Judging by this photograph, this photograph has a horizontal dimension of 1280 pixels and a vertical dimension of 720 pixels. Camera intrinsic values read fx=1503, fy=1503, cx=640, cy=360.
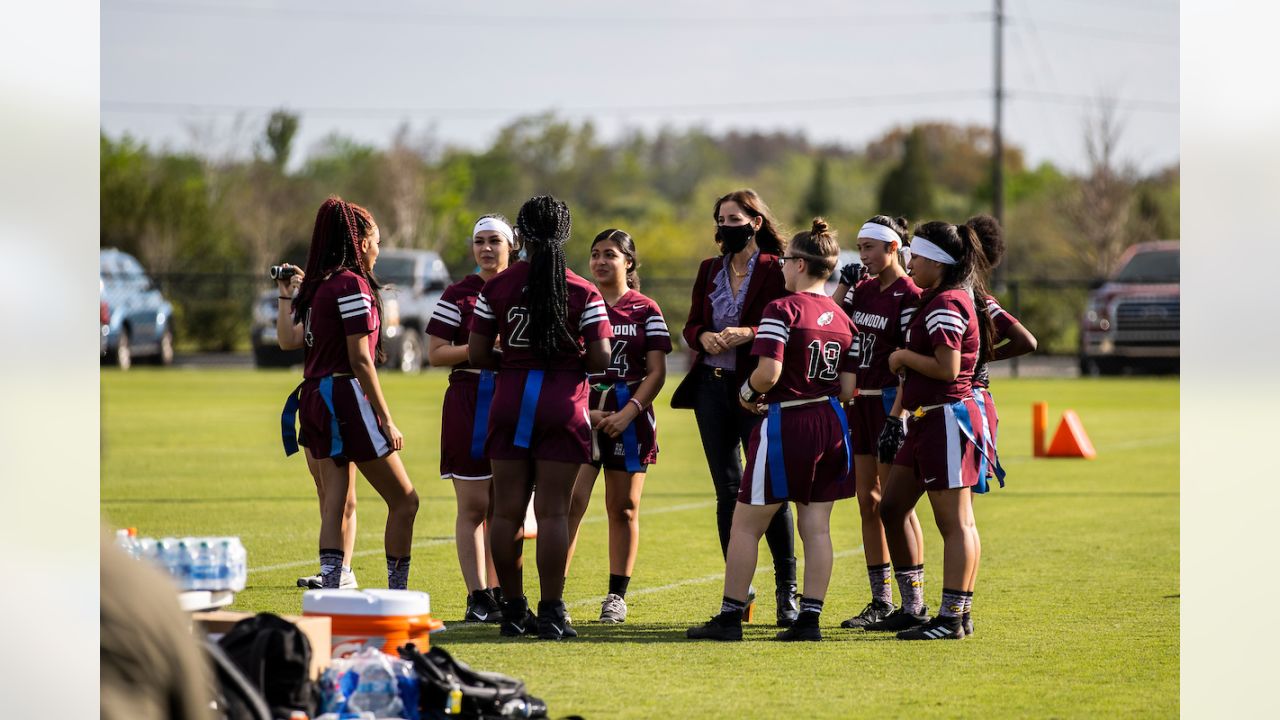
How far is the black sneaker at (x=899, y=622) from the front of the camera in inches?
284

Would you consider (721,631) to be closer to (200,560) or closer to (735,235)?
(735,235)

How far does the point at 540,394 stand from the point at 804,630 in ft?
5.32

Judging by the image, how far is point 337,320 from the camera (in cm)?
737

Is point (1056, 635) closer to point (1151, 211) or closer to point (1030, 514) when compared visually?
point (1030, 514)

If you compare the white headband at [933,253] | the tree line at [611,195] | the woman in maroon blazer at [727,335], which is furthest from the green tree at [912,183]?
the white headband at [933,253]

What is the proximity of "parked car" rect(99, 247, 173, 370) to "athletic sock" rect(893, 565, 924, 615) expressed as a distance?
23.8m

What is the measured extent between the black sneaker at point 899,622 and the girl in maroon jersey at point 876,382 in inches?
2.2

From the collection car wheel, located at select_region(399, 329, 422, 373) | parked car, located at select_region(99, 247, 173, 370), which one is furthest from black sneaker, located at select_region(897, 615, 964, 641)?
parked car, located at select_region(99, 247, 173, 370)

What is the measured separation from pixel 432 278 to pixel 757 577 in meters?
22.2

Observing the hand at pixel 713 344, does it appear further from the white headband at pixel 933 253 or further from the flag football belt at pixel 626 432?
the white headband at pixel 933 253

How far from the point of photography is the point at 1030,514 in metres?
12.0

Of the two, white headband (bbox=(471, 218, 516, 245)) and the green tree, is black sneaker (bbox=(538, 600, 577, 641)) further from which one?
the green tree

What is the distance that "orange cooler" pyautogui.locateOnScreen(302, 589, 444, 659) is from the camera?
5.35 m

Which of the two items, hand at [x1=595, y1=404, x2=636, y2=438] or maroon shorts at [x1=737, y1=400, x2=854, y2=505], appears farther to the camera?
hand at [x1=595, y1=404, x2=636, y2=438]
